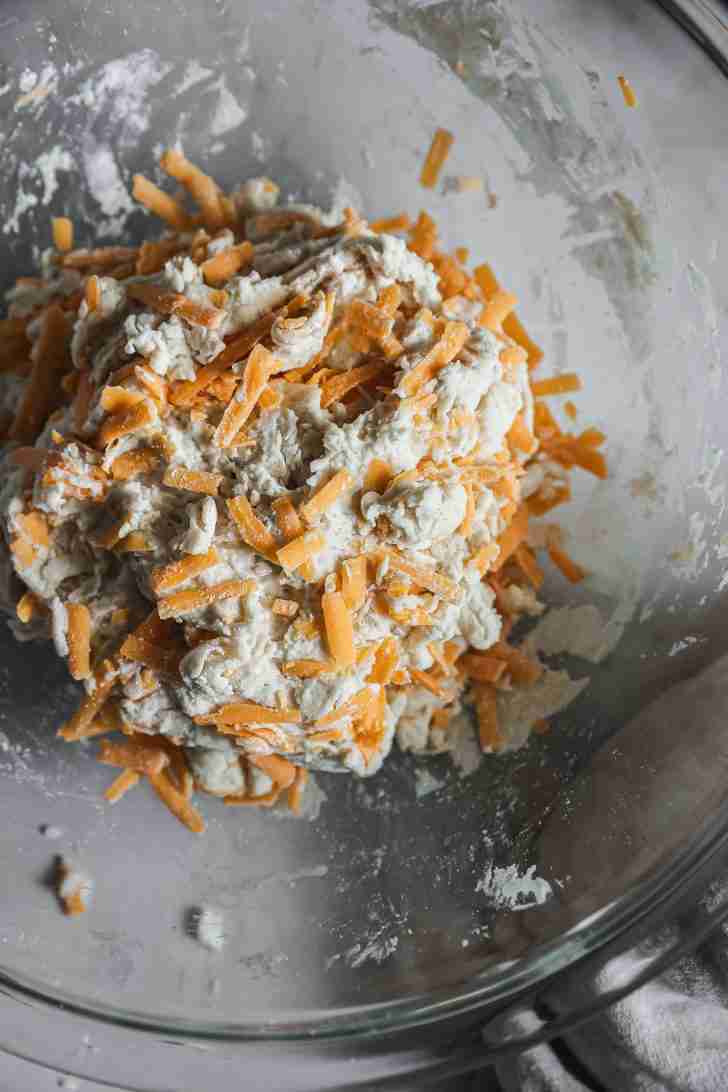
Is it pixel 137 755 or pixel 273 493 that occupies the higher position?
pixel 273 493

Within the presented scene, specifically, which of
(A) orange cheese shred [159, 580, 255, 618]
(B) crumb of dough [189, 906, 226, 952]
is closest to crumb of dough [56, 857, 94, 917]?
(B) crumb of dough [189, 906, 226, 952]

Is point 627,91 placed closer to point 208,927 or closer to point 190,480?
point 190,480

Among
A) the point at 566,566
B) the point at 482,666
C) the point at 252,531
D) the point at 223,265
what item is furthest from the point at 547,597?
the point at 223,265

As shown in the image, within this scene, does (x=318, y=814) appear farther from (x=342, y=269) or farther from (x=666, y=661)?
(x=342, y=269)

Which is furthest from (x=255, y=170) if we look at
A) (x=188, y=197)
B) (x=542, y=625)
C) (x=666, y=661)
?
(x=666, y=661)

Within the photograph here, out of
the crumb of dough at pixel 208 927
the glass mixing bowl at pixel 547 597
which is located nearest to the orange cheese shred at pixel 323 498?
the glass mixing bowl at pixel 547 597

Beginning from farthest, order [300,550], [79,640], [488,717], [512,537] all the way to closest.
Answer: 1. [488,717]
2. [512,537]
3. [79,640]
4. [300,550]

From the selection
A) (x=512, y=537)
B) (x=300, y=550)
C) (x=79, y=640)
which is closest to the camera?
(x=300, y=550)
